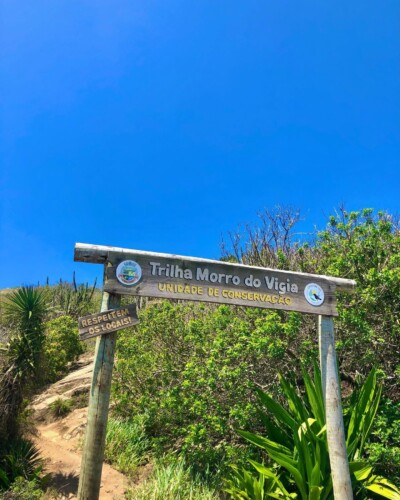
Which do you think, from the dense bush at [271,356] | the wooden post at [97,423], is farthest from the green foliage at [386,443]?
the wooden post at [97,423]

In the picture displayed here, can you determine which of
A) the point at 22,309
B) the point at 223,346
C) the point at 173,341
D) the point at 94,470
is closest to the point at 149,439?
the point at 173,341

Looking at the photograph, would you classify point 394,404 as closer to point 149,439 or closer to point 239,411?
point 239,411

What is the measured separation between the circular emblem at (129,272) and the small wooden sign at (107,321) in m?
0.27

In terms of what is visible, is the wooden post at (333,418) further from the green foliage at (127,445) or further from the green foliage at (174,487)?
the green foliage at (127,445)

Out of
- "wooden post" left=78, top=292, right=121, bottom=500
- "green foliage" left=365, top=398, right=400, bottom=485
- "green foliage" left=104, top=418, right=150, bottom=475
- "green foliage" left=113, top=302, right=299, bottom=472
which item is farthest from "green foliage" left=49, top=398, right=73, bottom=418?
"green foliage" left=365, top=398, right=400, bottom=485

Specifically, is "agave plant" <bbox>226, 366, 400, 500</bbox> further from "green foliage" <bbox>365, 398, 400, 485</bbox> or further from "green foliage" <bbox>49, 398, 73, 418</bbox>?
"green foliage" <bbox>49, 398, 73, 418</bbox>

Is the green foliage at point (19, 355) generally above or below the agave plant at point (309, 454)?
above

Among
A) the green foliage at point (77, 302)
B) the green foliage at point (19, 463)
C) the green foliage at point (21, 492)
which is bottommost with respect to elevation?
the green foliage at point (21, 492)

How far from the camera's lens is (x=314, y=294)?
15.2ft

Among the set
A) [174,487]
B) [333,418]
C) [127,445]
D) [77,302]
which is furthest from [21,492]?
[77,302]

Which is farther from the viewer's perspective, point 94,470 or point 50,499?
point 50,499

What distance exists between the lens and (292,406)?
201 inches

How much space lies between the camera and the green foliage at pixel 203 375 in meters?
5.58

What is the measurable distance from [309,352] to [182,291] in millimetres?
2781
